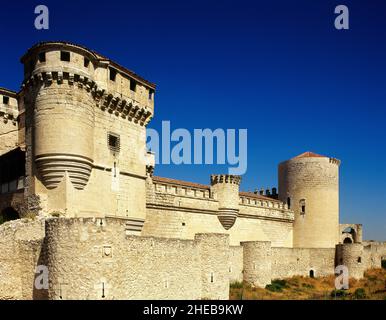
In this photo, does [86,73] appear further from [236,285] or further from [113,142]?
[236,285]

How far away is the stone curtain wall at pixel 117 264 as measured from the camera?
1332cm

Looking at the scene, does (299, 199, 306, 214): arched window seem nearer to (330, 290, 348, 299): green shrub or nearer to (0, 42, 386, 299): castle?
(330, 290, 348, 299): green shrub

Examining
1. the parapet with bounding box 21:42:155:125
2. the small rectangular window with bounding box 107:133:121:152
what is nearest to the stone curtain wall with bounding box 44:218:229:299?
the small rectangular window with bounding box 107:133:121:152

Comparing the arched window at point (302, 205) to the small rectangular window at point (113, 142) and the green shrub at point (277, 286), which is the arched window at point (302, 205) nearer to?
the green shrub at point (277, 286)

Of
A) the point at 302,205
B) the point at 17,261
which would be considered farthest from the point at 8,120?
the point at 302,205

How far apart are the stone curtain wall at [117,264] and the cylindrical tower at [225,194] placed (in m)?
8.97

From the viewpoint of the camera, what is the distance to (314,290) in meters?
29.2

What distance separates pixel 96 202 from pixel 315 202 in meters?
22.5

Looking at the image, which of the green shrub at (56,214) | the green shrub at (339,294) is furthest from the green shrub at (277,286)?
the green shrub at (56,214)

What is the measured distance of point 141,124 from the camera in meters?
21.7

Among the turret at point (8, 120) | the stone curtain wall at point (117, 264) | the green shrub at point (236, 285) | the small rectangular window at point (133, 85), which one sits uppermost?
the small rectangular window at point (133, 85)

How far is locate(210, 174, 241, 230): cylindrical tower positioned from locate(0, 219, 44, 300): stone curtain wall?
14.4 metres

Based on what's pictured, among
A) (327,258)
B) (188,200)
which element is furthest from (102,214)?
(327,258)
